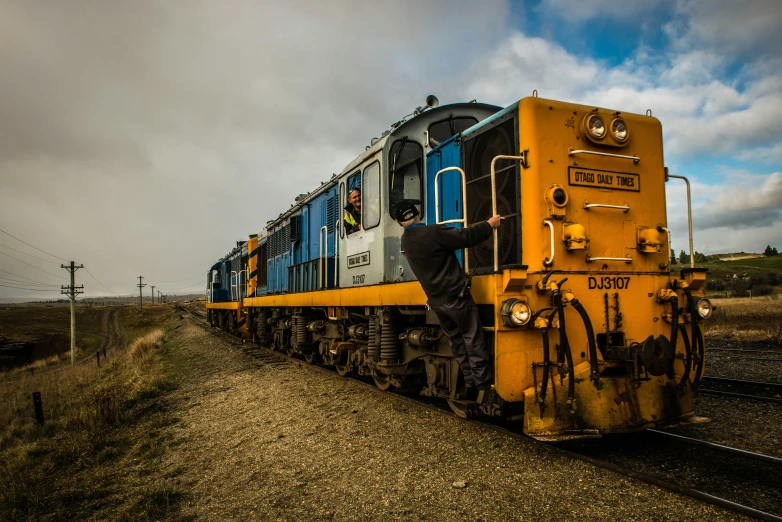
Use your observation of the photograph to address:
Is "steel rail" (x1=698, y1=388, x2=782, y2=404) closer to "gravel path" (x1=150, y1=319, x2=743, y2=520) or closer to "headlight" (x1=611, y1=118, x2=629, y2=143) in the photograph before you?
"gravel path" (x1=150, y1=319, x2=743, y2=520)

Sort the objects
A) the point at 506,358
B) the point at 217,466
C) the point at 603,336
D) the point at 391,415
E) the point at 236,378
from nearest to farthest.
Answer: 1. the point at 506,358
2. the point at 603,336
3. the point at 217,466
4. the point at 391,415
5. the point at 236,378

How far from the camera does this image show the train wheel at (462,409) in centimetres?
471

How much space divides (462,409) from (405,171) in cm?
303

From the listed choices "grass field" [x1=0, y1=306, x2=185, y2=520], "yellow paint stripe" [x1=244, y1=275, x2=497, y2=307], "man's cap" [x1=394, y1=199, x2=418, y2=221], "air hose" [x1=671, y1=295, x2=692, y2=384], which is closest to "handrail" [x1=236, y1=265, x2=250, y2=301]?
"grass field" [x1=0, y1=306, x2=185, y2=520]

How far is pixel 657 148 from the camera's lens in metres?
4.89

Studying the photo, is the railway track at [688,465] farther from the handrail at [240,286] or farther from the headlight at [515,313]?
the handrail at [240,286]

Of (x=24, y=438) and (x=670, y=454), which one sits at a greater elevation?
(x=670, y=454)

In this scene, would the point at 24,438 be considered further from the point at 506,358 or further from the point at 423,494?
the point at 506,358

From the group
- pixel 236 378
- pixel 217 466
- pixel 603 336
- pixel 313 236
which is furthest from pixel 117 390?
pixel 603 336

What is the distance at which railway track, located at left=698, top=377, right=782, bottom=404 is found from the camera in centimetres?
596

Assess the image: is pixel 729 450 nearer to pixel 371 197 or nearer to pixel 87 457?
pixel 371 197

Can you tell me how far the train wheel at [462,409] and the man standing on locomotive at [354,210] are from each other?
2883 mm

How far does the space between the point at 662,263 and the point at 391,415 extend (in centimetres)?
334

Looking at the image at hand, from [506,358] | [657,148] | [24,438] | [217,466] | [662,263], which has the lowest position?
[24,438]
